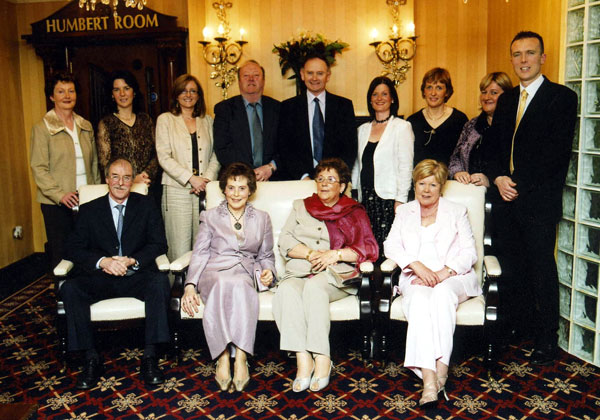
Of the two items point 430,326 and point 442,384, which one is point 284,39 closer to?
point 430,326

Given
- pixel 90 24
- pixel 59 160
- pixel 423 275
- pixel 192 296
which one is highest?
pixel 90 24

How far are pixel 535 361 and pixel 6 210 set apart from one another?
5.33m

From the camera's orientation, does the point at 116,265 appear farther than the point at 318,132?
No

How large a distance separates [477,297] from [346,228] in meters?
0.90

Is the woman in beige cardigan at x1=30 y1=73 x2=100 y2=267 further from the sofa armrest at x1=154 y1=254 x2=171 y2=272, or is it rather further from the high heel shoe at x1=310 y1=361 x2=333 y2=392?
the high heel shoe at x1=310 y1=361 x2=333 y2=392

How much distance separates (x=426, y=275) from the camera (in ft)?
11.5

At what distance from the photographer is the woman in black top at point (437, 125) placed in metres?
4.30

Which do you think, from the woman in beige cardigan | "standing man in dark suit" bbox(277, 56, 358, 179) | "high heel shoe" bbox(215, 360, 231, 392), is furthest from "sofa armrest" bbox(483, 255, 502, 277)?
the woman in beige cardigan

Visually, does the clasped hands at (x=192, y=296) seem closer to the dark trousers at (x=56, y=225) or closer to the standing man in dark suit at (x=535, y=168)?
the dark trousers at (x=56, y=225)

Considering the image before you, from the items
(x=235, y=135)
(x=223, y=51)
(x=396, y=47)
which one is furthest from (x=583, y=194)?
(x=223, y=51)

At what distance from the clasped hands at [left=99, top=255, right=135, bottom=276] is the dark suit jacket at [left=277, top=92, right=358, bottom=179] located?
142cm

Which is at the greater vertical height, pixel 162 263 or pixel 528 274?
pixel 162 263

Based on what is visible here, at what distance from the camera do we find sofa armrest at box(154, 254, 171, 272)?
3.67m

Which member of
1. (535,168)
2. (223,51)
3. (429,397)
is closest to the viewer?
(429,397)
